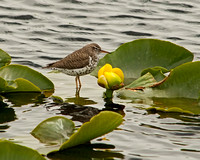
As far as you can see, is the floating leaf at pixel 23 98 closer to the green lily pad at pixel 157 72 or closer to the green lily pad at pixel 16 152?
the green lily pad at pixel 157 72

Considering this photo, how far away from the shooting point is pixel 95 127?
16.1 ft

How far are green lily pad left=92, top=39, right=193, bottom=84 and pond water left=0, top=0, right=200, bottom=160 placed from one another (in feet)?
2.00

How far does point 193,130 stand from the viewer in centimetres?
602

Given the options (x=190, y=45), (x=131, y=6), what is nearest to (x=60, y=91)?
(x=190, y=45)

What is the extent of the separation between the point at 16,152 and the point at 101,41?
8425 millimetres

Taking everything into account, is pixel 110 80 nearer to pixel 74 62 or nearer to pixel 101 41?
pixel 74 62

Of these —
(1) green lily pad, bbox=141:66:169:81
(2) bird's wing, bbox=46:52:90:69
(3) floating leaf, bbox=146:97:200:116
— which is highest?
(1) green lily pad, bbox=141:66:169:81

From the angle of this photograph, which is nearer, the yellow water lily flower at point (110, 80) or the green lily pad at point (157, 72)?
the yellow water lily flower at point (110, 80)

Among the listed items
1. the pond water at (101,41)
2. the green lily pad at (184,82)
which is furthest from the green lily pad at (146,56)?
the green lily pad at (184,82)

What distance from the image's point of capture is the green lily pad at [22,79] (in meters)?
6.80

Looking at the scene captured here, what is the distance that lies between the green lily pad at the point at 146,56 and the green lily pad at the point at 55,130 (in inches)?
108

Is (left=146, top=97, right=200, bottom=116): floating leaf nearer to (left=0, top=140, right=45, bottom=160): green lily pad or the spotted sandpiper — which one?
the spotted sandpiper

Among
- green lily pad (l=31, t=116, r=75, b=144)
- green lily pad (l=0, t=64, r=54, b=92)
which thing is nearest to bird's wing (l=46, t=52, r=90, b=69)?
green lily pad (l=0, t=64, r=54, b=92)

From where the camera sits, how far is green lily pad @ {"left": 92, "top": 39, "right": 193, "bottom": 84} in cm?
781
